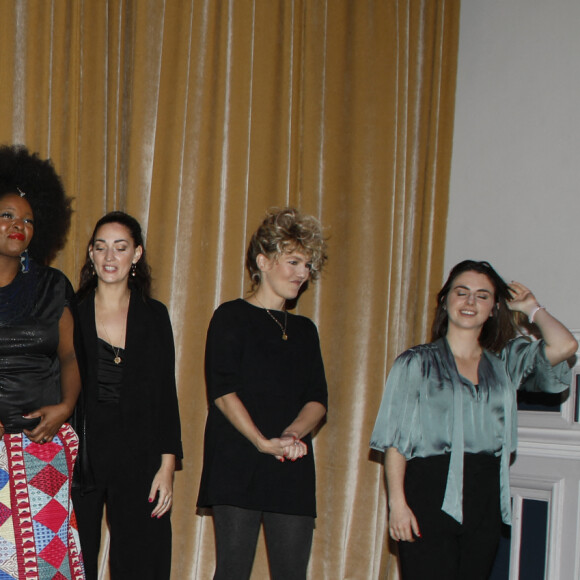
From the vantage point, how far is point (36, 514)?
7.17 feet

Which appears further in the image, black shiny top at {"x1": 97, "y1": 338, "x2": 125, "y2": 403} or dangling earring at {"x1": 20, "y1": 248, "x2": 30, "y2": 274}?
black shiny top at {"x1": 97, "y1": 338, "x2": 125, "y2": 403}

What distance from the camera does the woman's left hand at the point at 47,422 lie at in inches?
87.7

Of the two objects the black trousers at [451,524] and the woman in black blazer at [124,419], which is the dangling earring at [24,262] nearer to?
the woman in black blazer at [124,419]

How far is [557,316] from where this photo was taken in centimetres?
346

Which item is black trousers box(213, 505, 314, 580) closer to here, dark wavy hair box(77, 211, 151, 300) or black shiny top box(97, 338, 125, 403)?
black shiny top box(97, 338, 125, 403)

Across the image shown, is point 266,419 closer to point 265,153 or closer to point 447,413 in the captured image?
point 447,413

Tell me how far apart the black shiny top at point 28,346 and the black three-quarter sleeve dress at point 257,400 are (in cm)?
56

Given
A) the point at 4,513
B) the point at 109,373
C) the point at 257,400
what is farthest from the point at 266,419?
the point at 4,513

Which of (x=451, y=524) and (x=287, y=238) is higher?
(x=287, y=238)

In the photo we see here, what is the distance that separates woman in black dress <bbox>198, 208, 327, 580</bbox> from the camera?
2619 mm

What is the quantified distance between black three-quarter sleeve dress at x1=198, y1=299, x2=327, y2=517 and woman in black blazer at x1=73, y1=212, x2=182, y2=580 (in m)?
0.14

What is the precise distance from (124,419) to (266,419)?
46cm

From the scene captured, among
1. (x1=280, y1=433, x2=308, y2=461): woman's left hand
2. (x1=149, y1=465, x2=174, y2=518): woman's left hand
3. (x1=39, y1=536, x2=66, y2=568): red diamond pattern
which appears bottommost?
(x1=39, y1=536, x2=66, y2=568): red diamond pattern

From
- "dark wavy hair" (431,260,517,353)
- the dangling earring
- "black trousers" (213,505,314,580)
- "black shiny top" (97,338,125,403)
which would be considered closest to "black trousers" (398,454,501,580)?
"black trousers" (213,505,314,580)
